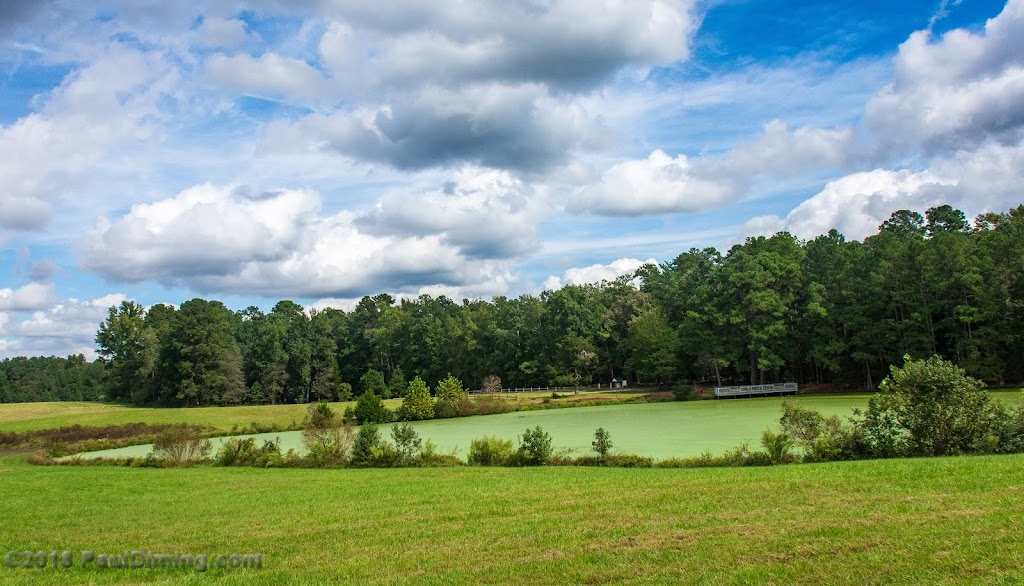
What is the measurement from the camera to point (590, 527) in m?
9.29

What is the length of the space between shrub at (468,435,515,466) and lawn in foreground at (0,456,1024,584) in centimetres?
391

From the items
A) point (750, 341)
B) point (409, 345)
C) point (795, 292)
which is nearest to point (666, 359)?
point (750, 341)

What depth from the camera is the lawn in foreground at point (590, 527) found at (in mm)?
6762

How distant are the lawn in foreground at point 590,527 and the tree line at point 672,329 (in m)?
43.5

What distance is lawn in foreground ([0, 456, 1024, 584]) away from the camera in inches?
266

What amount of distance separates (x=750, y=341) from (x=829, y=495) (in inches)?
2098

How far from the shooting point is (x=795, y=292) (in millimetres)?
62906

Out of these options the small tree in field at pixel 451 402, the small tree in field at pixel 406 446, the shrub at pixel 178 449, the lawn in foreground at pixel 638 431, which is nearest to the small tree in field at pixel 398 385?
the small tree in field at pixel 451 402

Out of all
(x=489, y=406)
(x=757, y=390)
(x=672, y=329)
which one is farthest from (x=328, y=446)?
(x=672, y=329)

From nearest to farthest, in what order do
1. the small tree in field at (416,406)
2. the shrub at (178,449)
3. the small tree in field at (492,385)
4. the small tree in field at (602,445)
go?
the small tree in field at (602,445)
the shrub at (178,449)
the small tree in field at (416,406)
the small tree in field at (492,385)

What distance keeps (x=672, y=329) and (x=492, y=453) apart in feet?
183

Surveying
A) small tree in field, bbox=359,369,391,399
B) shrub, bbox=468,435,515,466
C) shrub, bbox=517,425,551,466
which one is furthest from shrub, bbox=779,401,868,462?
small tree in field, bbox=359,369,391,399

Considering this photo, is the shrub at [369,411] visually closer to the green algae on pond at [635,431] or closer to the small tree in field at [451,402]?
the green algae on pond at [635,431]

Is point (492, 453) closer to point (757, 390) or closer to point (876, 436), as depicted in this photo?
point (876, 436)
